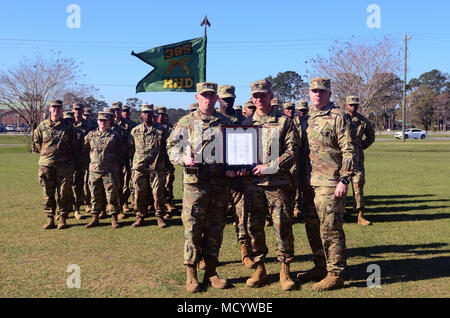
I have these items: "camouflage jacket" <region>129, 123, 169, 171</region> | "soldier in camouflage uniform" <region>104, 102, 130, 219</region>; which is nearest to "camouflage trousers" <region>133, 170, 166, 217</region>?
"camouflage jacket" <region>129, 123, 169, 171</region>

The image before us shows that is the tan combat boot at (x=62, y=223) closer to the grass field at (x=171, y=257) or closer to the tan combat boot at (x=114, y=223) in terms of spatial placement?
the grass field at (x=171, y=257)

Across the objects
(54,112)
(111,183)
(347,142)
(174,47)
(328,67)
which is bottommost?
(111,183)

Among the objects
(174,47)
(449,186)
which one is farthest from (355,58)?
(174,47)

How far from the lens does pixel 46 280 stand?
5.36m

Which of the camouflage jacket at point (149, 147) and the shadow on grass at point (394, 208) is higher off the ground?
the camouflage jacket at point (149, 147)

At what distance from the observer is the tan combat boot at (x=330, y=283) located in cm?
488

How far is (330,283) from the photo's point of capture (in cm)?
488

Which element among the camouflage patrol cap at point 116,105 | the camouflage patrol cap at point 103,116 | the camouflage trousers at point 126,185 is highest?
the camouflage patrol cap at point 116,105

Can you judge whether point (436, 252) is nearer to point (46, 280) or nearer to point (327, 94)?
point (327, 94)

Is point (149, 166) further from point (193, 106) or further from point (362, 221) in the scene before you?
point (362, 221)

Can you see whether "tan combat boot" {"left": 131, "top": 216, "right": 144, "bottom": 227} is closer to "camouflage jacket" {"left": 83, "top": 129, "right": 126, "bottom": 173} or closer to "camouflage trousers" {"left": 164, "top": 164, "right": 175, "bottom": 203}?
"camouflage jacket" {"left": 83, "top": 129, "right": 126, "bottom": 173}

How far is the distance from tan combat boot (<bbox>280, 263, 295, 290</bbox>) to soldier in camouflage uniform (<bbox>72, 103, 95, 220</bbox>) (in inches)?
230

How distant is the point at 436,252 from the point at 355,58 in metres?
42.8

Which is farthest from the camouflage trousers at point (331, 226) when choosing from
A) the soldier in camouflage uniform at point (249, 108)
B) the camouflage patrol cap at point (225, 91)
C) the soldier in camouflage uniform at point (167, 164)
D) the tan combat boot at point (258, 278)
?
the soldier in camouflage uniform at point (167, 164)
